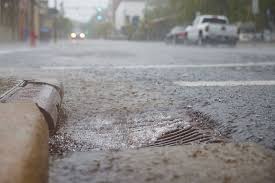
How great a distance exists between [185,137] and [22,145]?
1112 millimetres

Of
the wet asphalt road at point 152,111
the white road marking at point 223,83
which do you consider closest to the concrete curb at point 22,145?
the wet asphalt road at point 152,111

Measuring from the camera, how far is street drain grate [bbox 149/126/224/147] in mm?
2471

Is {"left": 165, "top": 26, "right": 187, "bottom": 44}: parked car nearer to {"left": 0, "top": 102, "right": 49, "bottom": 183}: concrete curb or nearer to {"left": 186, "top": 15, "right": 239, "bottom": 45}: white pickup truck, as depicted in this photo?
{"left": 186, "top": 15, "right": 239, "bottom": 45}: white pickup truck

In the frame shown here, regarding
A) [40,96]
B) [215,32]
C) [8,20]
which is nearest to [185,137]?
[40,96]

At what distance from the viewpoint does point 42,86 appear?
3262 mm

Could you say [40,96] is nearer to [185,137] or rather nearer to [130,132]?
[130,132]

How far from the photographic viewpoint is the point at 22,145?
1.74 m

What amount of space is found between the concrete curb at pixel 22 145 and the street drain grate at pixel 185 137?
2.32 feet

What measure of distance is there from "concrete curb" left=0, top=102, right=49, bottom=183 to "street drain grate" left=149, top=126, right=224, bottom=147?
27.8 inches

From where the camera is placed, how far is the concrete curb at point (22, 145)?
1.56 m

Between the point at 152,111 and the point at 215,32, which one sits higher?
the point at 215,32

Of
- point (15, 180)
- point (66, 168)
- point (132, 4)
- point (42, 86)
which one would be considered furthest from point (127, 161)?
point (132, 4)

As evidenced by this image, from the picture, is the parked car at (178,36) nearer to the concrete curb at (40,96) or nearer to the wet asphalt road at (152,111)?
the wet asphalt road at (152,111)

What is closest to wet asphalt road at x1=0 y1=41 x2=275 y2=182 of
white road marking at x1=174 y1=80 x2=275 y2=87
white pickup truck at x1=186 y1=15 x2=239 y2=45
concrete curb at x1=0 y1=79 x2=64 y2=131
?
white road marking at x1=174 y1=80 x2=275 y2=87
